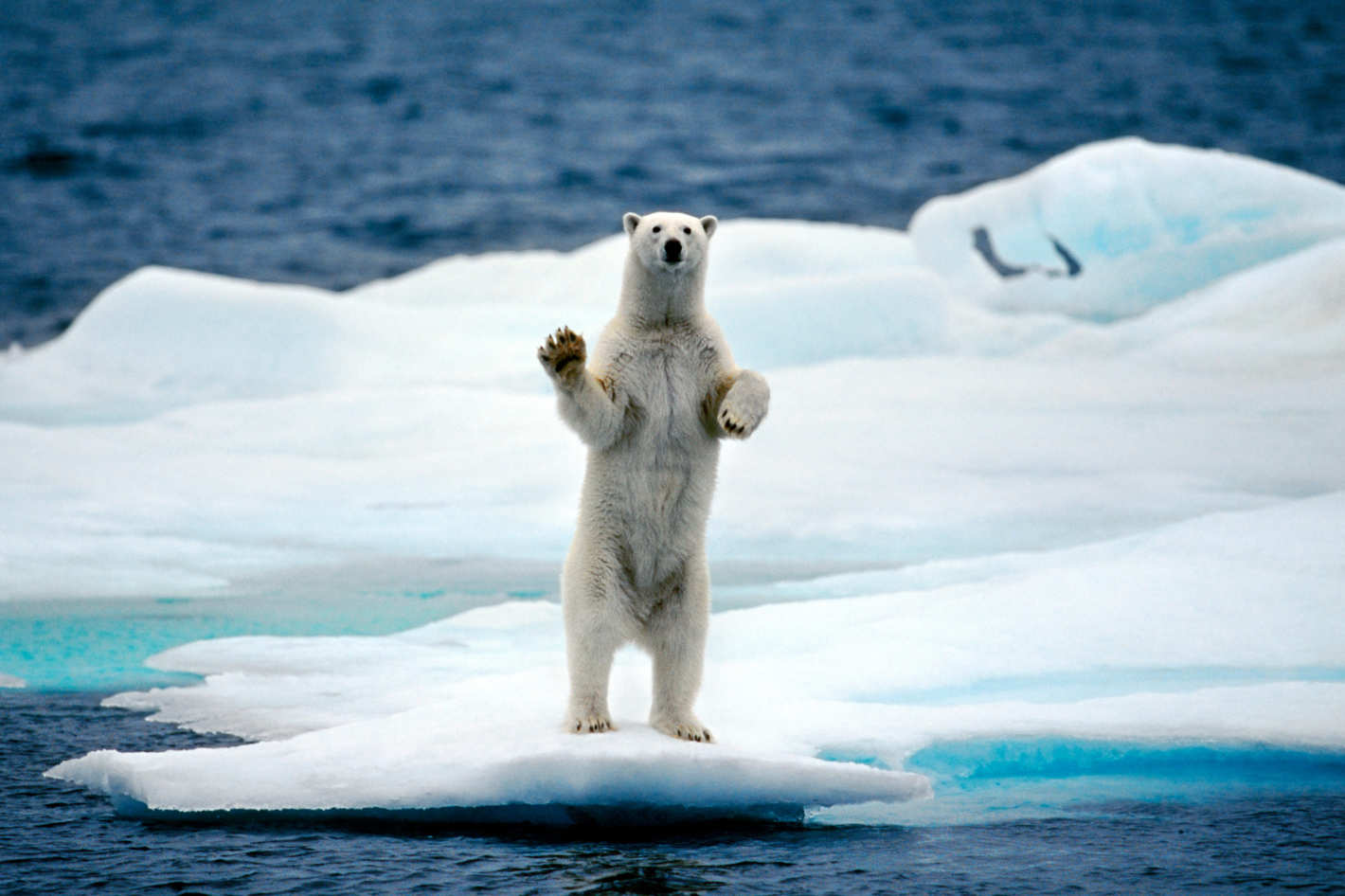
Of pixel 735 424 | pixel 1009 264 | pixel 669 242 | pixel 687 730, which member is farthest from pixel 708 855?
pixel 1009 264

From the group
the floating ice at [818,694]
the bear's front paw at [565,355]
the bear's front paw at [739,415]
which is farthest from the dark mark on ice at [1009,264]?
the bear's front paw at [565,355]

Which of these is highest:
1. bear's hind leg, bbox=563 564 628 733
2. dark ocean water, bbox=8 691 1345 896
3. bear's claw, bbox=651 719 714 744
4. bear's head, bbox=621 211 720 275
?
bear's head, bbox=621 211 720 275

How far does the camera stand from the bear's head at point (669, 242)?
4719mm

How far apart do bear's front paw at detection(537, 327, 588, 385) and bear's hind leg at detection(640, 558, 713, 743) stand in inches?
33.5

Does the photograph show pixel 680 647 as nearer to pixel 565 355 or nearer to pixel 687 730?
pixel 687 730

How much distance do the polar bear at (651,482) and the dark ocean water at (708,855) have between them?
0.52 meters

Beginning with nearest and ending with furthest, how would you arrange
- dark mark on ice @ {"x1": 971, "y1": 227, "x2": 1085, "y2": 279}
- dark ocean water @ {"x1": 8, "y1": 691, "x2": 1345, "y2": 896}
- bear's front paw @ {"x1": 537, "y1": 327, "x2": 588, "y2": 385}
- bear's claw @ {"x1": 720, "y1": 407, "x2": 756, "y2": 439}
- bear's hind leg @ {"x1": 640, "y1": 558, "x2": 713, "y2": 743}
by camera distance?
dark ocean water @ {"x1": 8, "y1": 691, "x2": 1345, "y2": 896} → bear's front paw @ {"x1": 537, "y1": 327, "x2": 588, "y2": 385} → bear's claw @ {"x1": 720, "y1": 407, "x2": 756, "y2": 439} → bear's hind leg @ {"x1": 640, "y1": 558, "x2": 713, "y2": 743} → dark mark on ice @ {"x1": 971, "y1": 227, "x2": 1085, "y2": 279}

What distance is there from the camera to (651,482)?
4871 mm

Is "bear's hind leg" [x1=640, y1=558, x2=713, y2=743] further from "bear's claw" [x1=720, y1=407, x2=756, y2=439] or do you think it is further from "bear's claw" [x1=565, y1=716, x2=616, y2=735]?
"bear's claw" [x1=720, y1=407, x2=756, y2=439]

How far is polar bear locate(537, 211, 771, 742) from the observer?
15.9 ft

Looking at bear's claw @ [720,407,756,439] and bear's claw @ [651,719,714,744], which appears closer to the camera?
bear's claw @ [720,407,756,439]

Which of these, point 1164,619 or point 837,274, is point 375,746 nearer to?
point 1164,619

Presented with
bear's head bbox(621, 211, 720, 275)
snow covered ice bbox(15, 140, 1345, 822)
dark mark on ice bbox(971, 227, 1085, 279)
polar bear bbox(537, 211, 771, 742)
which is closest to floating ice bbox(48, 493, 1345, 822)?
snow covered ice bbox(15, 140, 1345, 822)

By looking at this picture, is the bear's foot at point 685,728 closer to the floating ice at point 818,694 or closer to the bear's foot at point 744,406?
the floating ice at point 818,694
